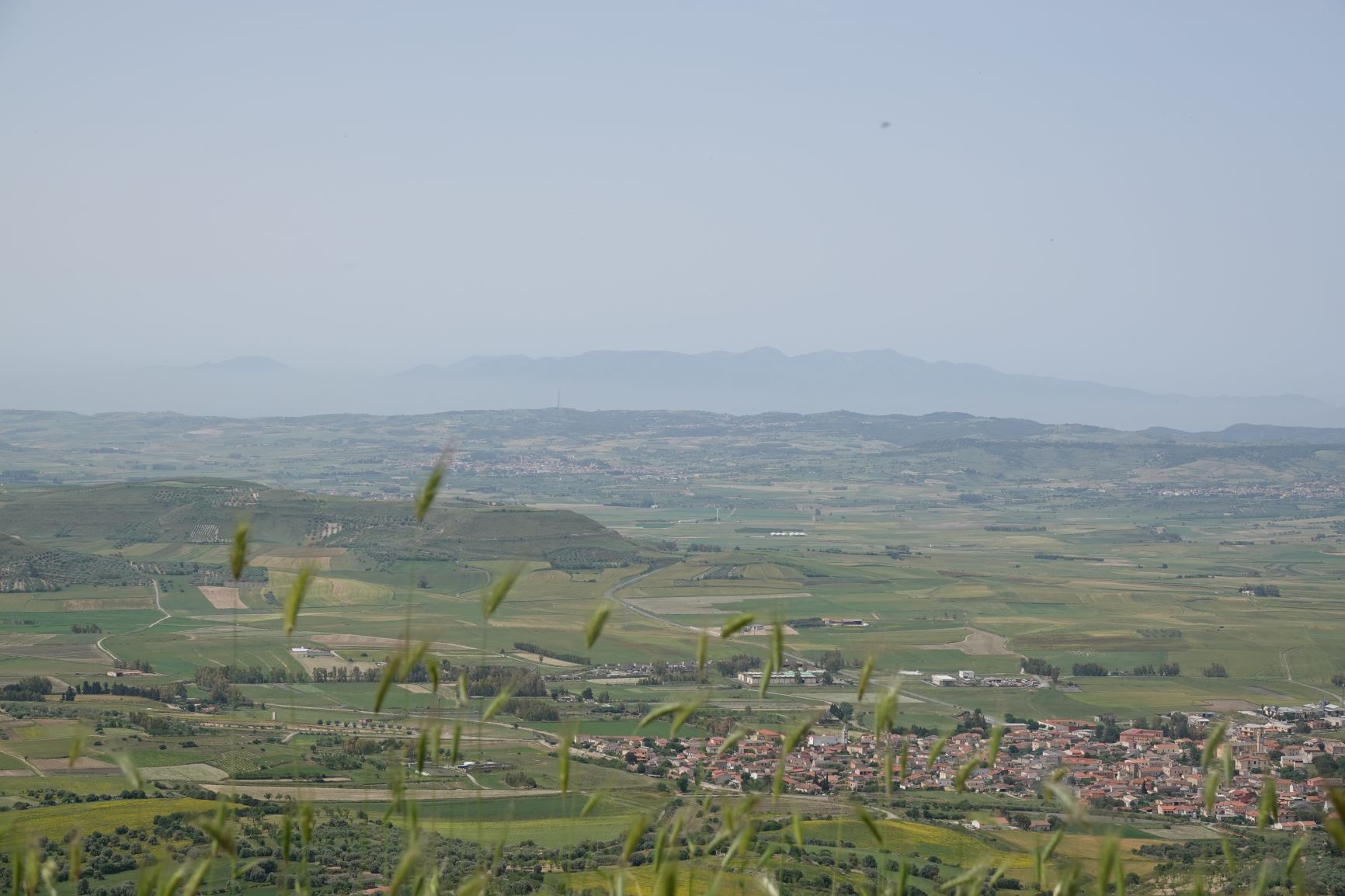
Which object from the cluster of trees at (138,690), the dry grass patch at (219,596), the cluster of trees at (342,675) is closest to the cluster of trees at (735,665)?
the cluster of trees at (342,675)

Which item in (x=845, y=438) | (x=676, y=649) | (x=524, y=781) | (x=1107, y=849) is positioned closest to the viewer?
(x=1107, y=849)

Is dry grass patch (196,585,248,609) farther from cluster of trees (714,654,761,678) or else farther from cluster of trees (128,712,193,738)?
cluster of trees (128,712,193,738)

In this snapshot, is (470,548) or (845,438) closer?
(470,548)

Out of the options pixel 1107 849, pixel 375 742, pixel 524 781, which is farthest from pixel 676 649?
pixel 1107 849

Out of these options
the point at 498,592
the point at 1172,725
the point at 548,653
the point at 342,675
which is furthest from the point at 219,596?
the point at 498,592

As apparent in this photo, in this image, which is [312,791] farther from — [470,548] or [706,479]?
[706,479]

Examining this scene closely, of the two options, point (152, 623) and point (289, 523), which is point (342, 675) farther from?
point (289, 523)

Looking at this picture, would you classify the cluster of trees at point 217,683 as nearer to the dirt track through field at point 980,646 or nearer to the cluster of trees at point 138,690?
the cluster of trees at point 138,690

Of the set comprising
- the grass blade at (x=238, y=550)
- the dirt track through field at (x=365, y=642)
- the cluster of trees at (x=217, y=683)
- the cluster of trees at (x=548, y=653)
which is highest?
the grass blade at (x=238, y=550)

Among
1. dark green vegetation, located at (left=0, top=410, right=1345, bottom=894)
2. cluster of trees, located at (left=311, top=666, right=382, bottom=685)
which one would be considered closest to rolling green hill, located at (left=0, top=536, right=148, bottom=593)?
dark green vegetation, located at (left=0, top=410, right=1345, bottom=894)

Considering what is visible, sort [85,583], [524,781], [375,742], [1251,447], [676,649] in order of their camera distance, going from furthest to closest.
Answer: [1251,447] < [85,583] < [676,649] < [375,742] < [524,781]

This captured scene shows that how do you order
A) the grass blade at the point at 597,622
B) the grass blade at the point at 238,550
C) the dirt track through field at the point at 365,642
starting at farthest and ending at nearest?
the dirt track through field at the point at 365,642 → the grass blade at the point at 597,622 → the grass blade at the point at 238,550
